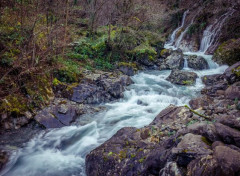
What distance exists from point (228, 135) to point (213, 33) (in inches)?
674

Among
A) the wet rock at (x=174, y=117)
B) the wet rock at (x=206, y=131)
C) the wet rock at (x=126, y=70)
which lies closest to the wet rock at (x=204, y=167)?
the wet rock at (x=206, y=131)

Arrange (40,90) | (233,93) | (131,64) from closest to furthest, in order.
Result: (233,93) < (40,90) < (131,64)

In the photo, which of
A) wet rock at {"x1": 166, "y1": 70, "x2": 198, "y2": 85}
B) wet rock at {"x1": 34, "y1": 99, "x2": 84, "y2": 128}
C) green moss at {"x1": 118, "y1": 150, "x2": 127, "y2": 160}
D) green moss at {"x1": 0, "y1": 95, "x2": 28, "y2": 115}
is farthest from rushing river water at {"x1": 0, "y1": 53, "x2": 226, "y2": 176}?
green moss at {"x1": 118, "y1": 150, "x2": 127, "y2": 160}

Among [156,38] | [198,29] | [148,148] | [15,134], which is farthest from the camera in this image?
[198,29]

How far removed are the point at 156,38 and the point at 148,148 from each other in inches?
514

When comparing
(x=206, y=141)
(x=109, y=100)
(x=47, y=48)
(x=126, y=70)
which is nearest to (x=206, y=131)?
(x=206, y=141)

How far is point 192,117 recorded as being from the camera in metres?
4.69

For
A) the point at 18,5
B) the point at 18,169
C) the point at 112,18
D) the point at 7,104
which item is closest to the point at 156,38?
the point at 112,18

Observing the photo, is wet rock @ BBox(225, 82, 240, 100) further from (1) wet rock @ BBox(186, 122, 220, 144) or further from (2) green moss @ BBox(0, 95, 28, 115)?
(2) green moss @ BBox(0, 95, 28, 115)

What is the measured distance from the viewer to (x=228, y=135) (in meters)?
2.61

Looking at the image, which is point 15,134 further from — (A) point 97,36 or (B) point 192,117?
(A) point 97,36

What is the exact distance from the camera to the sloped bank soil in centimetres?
225

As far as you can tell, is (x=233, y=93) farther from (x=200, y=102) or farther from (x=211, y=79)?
(x=211, y=79)

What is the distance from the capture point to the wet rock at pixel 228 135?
2.53 m
